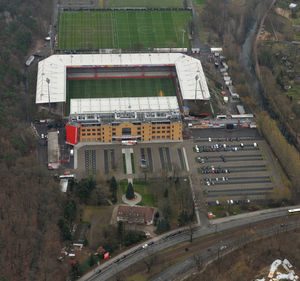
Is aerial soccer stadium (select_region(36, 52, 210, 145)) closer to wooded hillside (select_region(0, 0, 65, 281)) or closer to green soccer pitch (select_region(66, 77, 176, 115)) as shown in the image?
green soccer pitch (select_region(66, 77, 176, 115))

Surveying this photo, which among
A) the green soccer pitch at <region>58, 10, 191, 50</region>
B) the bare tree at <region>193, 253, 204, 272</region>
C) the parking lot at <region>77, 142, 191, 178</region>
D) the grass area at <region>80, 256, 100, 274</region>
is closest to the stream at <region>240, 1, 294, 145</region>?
the green soccer pitch at <region>58, 10, 191, 50</region>

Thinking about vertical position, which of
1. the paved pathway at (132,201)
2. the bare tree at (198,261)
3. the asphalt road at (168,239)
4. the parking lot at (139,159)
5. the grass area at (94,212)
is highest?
the parking lot at (139,159)

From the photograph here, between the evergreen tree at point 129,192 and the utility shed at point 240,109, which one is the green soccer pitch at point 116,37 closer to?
the utility shed at point 240,109

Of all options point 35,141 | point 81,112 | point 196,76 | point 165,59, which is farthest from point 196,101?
point 35,141

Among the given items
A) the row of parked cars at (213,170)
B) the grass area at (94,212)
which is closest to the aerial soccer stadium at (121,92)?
the row of parked cars at (213,170)

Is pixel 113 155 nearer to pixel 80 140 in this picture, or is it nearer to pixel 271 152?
pixel 80 140

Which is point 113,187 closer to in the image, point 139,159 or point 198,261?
point 139,159
